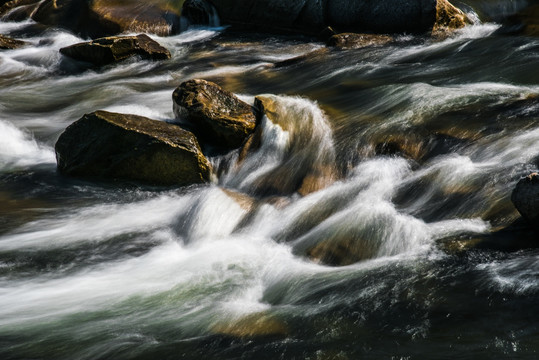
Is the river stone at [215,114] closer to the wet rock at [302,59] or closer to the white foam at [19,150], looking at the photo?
the white foam at [19,150]

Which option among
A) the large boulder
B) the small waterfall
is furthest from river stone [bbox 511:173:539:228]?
the large boulder

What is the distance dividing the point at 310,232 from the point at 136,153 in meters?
2.66

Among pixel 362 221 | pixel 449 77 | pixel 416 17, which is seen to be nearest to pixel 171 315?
pixel 362 221

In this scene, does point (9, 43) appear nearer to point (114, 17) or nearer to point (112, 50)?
point (114, 17)

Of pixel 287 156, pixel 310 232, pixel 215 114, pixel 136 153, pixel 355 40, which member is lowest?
pixel 310 232

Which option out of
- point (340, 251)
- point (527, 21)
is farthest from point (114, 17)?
point (340, 251)

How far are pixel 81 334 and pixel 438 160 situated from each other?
4284 millimetres

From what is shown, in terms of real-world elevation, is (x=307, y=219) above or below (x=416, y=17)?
below

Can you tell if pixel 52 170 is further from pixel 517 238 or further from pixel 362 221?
pixel 517 238

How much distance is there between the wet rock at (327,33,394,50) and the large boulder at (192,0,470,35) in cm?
67

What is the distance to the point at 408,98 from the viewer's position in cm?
876

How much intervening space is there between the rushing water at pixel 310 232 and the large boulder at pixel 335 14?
2234 millimetres

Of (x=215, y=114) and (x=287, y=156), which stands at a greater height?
(x=215, y=114)

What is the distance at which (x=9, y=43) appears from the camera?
1460 centimetres
